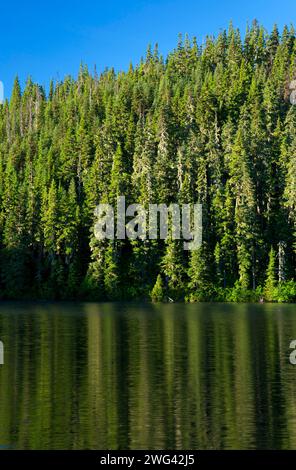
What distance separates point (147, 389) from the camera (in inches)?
1227

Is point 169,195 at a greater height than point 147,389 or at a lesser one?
greater

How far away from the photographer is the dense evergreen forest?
114 m

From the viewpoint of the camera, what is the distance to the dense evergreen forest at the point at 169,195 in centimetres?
11400

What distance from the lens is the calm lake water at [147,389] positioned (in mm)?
23562

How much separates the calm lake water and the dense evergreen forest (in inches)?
2245

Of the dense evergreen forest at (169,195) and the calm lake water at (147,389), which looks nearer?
the calm lake water at (147,389)

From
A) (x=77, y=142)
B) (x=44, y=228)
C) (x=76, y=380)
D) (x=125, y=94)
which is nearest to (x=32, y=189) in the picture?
(x=44, y=228)

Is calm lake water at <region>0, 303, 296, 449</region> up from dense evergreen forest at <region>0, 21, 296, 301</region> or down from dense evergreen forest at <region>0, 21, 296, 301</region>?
down

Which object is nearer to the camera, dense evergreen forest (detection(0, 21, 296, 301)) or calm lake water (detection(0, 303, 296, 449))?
calm lake water (detection(0, 303, 296, 449))

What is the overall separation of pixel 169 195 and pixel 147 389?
96.6 m

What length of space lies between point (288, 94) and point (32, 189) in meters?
59.6

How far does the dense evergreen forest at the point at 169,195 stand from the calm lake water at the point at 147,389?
57032mm

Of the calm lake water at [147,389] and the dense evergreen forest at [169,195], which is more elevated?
the dense evergreen forest at [169,195]

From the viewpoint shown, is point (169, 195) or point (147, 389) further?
point (169, 195)
